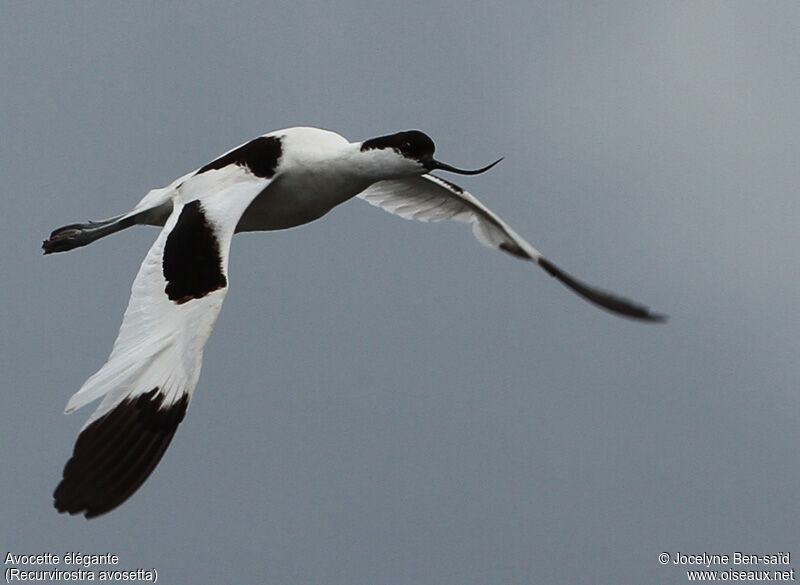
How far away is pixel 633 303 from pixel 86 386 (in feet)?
15.5

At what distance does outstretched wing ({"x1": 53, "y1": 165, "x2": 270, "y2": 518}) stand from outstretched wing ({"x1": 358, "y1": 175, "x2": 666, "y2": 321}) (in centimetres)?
315

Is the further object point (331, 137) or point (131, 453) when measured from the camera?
point (331, 137)

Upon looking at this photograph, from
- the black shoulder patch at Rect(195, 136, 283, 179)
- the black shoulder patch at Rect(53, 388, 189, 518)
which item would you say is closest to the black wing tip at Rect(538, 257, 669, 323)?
the black shoulder patch at Rect(195, 136, 283, 179)

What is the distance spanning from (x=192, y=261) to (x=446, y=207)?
4.30m

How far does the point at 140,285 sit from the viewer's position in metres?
11.8

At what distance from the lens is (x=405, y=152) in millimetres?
13453

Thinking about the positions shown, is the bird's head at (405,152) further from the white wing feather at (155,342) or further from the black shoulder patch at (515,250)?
the white wing feather at (155,342)

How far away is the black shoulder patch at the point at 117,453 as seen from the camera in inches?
408

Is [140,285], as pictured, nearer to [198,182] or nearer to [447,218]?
[198,182]

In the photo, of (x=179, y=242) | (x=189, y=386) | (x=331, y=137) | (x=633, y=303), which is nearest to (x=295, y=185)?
(x=331, y=137)

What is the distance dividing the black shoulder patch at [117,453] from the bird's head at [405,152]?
12.3ft

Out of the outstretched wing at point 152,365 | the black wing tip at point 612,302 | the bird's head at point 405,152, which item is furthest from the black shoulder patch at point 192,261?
the black wing tip at point 612,302

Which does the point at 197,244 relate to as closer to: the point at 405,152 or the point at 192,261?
the point at 192,261

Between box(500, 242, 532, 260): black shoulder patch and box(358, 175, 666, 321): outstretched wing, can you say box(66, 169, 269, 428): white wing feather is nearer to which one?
box(500, 242, 532, 260): black shoulder patch
